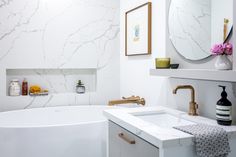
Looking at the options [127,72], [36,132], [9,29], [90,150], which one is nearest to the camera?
[36,132]

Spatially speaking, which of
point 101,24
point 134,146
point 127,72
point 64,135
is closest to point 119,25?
point 101,24

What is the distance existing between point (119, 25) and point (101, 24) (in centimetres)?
26

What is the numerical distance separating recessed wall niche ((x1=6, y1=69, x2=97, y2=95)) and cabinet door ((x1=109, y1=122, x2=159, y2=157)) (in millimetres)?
1584

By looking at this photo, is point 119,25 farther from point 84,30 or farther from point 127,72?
point 127,72

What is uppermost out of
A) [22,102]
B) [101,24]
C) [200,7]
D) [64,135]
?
[101,24]

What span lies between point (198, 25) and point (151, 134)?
94 centimetres

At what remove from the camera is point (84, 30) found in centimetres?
325

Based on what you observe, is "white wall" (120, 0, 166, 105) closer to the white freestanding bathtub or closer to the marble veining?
the marble veining

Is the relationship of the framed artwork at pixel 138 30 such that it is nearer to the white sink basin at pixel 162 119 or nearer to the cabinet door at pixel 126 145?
A: the white sink basin at pixel 162 119

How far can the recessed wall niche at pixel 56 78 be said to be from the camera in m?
3.08

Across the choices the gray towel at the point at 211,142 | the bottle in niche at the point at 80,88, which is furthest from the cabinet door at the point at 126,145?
the bottle in niche at the point at 80,88

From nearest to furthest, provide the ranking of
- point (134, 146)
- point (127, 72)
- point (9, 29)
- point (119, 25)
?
point (134, 146) → point (9, 29) → point (127, 72) → point (119, 25)

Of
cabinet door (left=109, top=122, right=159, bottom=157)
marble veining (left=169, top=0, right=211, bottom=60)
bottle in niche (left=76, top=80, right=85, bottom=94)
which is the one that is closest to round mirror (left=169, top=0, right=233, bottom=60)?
marble veining (left=169, top=0, right=211, bottom=60)

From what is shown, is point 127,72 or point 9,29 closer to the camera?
point 9,29
